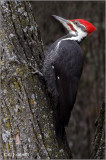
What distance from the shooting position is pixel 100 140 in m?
2.46

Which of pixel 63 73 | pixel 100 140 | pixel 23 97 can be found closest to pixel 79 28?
pixel 63 73

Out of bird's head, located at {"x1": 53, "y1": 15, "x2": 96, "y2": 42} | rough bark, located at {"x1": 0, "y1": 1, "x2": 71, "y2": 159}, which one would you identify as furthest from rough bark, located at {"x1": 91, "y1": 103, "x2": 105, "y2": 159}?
bird's head, located at {"x1": 53, "y1": 15, "x2": 96, "y2": 42}

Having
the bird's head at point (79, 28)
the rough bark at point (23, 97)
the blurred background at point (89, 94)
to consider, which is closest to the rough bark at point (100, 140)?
the rough bark at point (23, 97)

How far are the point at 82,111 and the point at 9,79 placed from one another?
130 inches

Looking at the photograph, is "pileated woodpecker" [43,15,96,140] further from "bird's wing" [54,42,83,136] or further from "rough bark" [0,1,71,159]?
"rough bark" [0,1,71,159]

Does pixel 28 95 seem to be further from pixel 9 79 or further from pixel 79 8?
pixel 79 8

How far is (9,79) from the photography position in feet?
7.93

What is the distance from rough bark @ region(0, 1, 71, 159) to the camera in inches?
→ 92.4

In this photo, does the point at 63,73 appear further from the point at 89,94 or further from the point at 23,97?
the point at 89,94

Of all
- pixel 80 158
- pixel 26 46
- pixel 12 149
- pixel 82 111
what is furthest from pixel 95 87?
pixel 12 149

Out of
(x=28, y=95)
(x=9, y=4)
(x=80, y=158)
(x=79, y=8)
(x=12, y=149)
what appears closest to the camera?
(x=12, y=149)

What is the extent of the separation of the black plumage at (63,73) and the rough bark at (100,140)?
40 cm

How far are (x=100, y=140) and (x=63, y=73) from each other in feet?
2.84

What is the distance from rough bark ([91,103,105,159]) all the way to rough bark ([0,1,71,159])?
318mm
